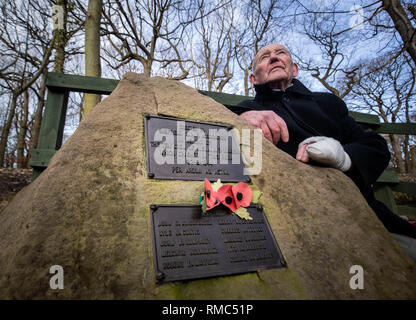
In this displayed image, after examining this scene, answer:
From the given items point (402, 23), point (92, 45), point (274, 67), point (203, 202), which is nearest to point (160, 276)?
point (203, 202)

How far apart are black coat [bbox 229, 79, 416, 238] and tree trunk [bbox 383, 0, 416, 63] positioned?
14.2ft

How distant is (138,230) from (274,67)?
6.99 ft

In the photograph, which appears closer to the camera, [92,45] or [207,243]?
[207,243]

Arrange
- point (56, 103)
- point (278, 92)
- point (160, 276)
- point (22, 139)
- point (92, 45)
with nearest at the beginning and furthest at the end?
point (160, 276) → point (278, 92) → point (56, 103) → point (92, 45) → point (22, 139)

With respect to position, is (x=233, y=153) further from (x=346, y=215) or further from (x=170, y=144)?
(x=346, y=215)

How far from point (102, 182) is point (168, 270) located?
0.55 m

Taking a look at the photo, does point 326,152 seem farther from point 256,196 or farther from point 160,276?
point 160,276

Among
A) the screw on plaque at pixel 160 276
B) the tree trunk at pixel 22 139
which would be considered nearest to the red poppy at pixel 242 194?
the screw on plaque at pixel 160 276

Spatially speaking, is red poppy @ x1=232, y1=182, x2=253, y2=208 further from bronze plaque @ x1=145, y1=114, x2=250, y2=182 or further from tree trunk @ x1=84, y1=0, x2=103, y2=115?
tree trunk @ x1=84, y1=0, x2=103, y2=115

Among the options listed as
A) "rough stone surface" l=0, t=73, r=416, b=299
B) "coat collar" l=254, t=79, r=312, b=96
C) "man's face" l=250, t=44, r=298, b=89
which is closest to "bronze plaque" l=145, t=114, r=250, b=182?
"rough stone surface" l=0, t=73, r=416, b=299

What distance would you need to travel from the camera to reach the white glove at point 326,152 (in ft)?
5.25

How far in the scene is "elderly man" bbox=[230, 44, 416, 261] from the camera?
5.64ft

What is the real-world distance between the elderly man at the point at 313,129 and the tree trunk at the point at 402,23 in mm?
4322

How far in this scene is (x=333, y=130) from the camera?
7.23 feet
